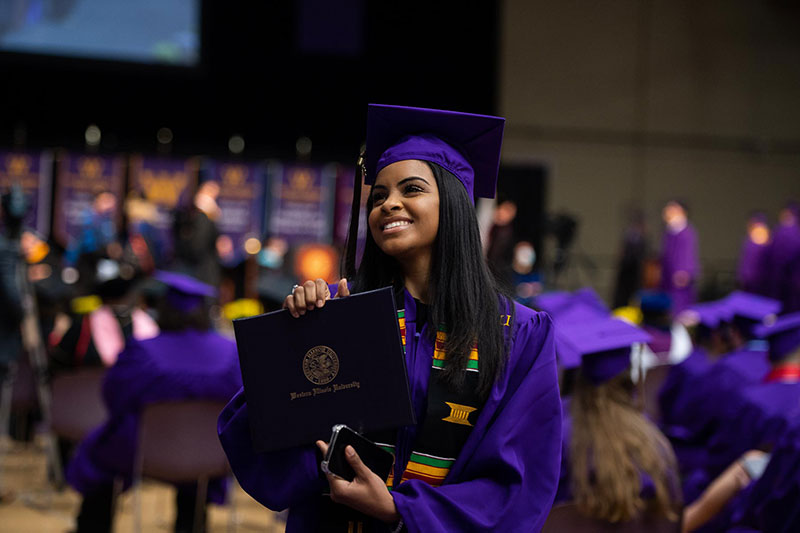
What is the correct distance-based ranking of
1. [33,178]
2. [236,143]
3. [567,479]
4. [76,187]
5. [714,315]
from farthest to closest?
[236,143], [76,187], [33,178], [714,315], [567,479]

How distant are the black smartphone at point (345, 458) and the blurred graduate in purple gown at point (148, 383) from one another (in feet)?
7.87

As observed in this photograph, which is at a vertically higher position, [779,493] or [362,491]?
[362,491]

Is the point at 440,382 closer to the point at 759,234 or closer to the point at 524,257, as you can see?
the point at 524,257

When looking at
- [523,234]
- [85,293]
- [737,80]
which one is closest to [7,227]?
[85,293]

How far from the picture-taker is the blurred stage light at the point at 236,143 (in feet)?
49.2

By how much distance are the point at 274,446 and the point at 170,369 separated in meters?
2.49

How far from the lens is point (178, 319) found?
4.25 meters

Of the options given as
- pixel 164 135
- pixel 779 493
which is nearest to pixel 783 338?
pixel 779 493

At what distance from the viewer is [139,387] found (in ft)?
13.2

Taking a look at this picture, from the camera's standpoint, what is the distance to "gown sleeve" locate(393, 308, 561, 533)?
5.43 feet

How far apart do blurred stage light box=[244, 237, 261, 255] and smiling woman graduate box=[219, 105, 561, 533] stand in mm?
11827

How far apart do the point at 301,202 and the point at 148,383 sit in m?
10.8

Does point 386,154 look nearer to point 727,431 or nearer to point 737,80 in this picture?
point 727,431

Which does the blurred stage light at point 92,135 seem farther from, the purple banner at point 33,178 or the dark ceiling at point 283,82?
the purple banner at point 33,178
